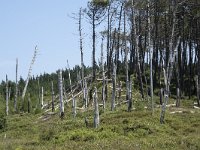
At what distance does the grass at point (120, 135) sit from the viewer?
63.5ft

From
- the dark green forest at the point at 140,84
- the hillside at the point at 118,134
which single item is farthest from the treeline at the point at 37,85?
the hillside at the point at 118,134

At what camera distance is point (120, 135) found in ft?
75.5

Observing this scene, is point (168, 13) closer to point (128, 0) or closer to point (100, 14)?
point (128, 0)

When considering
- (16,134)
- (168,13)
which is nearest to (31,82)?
(168,13)

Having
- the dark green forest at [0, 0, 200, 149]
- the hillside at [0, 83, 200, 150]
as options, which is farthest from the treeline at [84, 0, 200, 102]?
the hillside at [0, 83, 200, 150]

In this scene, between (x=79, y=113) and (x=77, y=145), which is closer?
(x=77, y=145)

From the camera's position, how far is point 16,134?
2881 cm

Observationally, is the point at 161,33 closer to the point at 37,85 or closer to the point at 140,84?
the point at 140,84

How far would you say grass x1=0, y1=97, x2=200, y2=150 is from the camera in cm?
1936

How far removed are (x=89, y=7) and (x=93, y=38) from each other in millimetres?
3300

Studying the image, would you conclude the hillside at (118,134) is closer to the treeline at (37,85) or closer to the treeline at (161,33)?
the treeline at (161,33)

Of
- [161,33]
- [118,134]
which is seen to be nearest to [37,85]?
[161,33]

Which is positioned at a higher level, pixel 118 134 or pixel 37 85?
pixel 37 85

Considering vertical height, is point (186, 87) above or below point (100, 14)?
below
